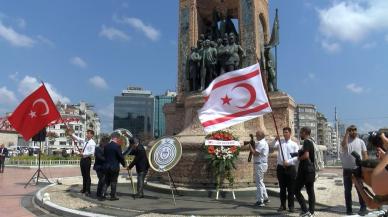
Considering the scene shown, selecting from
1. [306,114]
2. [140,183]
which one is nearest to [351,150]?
[140,183]

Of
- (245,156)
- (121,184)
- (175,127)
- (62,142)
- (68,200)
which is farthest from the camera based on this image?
(62,142)

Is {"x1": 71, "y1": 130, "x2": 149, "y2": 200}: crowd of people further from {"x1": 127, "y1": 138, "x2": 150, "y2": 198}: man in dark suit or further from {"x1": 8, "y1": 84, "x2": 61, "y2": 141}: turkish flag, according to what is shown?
{"x1": 8, "y1": 84, "x2": 61, "y2": 141}: turkish flag

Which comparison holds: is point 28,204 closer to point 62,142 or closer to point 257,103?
point 257,103

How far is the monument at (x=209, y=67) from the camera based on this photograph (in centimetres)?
1101

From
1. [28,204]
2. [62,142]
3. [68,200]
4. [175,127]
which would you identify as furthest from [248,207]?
[62,142]

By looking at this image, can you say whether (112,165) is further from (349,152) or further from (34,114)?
(349,152)

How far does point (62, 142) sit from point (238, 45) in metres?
105

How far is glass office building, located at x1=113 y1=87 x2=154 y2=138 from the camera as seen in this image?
411 feet

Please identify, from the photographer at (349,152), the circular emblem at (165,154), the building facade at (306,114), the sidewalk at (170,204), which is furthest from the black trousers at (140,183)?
the building facade at (306,114)

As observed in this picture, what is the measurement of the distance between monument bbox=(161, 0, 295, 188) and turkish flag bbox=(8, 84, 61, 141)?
13.5 feet

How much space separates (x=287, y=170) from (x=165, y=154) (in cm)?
320

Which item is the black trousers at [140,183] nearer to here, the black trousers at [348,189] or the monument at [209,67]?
the monument at [209,67]

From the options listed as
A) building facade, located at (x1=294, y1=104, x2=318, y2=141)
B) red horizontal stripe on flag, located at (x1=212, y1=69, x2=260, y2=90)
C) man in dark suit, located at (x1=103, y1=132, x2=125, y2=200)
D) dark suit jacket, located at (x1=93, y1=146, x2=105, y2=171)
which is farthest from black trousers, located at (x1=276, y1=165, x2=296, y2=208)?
building facade, located at (x1=294, y1=104, x2=318, y2=141)

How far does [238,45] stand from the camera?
13.9 m
